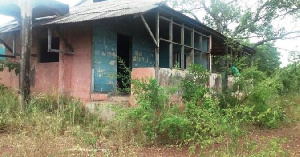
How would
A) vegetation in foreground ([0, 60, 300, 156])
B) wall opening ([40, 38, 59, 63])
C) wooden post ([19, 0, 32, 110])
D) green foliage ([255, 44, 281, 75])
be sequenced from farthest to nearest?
1. green foliage ([255, 44, 281, 75])
2. wall opening ([40, 38, 59, 63])
3. wooden post ([19, 0, 32, 110])
4. vegetation in foreground ([0, 60, 300, 156])

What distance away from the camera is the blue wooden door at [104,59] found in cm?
966

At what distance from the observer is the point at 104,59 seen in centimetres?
995

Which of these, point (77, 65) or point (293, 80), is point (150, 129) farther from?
point (293, 80)

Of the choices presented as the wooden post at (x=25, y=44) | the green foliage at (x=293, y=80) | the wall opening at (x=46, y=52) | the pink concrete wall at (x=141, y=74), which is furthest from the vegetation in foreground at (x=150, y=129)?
the green foliage at (x=293, y=80)

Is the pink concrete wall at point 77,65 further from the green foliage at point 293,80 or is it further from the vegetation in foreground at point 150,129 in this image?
the green foliage at point 293,80

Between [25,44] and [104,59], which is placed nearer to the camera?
[25,44]

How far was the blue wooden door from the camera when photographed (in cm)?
966

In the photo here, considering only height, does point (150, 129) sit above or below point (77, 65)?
below

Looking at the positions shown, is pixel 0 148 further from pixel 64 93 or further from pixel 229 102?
pixel 229 102

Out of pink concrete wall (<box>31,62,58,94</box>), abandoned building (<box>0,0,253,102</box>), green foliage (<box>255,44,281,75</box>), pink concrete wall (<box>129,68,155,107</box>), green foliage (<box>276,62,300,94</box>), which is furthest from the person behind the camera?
green foliage (<box>255,44,281,75</box>)

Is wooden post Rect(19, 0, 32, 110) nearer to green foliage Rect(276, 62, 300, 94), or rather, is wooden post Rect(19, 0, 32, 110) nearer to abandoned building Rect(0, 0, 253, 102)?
abandoned building Rect(0, 0, 253, 102)

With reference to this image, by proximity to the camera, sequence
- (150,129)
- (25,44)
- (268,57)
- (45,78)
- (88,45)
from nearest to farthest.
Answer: (150,129), (25,44), (88,45), (45,78), (268,57)

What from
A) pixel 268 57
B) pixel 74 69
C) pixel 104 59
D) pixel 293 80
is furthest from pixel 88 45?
pixel 268 57

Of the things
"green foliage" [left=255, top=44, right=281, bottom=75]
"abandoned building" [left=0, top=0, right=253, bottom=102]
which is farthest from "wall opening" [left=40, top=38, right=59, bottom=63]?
"green foliage" [left=255, top=44, right=281, bottom=75]
